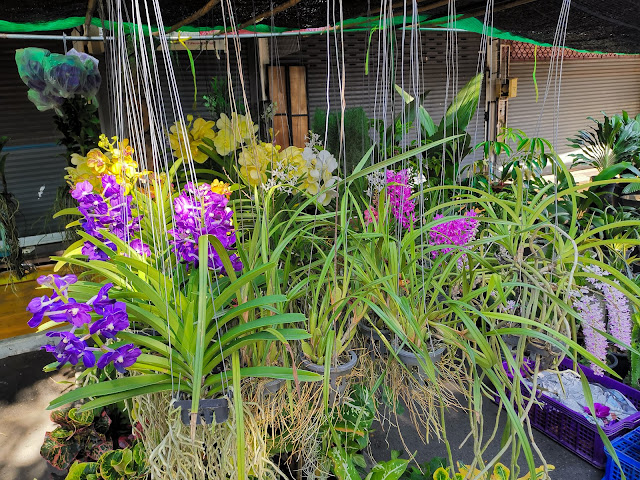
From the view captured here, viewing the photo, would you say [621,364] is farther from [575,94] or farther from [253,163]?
[575,94]

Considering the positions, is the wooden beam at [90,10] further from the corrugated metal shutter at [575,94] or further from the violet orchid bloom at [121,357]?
the corrugated metal shutter at [575,94]

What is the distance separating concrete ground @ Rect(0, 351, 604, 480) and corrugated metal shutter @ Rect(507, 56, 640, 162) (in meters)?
5.21

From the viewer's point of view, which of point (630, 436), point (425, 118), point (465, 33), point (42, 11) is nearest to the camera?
point (630, 436)

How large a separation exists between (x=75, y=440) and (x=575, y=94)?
759cm

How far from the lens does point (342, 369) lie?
92 cm

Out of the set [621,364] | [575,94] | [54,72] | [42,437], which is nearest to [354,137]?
[54,72]

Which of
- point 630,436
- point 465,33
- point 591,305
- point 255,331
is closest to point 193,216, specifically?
point 255,331

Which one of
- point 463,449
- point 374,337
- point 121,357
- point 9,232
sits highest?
point 121,357

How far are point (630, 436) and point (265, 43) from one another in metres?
3.76

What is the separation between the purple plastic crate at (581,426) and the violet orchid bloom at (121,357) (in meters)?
1.44

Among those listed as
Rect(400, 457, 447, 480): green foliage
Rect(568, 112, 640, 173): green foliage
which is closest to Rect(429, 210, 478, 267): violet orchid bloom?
Rect(400, 457, 447, 480): green foliage

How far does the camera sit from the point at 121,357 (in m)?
0.71

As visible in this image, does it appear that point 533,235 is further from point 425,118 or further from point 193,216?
point 425,118

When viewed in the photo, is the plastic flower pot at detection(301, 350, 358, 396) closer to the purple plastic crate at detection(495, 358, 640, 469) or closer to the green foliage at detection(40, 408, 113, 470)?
the green foliage at detection(40, 408, 113, 470)
